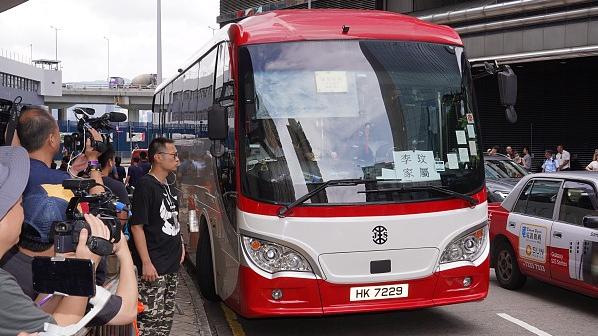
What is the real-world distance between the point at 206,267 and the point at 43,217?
485 centimetres

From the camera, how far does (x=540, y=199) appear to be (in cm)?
820

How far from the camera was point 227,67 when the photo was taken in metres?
6.69

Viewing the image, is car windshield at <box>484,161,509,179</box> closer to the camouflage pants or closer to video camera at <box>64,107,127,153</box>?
video camera at <box>64,107,127,153</box>

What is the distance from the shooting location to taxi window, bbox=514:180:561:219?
788cm

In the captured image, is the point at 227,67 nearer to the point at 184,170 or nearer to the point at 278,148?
the point at 278,148

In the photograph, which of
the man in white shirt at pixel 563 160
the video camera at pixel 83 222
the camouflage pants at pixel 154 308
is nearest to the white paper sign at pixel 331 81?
the camouflage pants at pixel 154 308

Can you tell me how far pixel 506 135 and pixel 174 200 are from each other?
24.3m

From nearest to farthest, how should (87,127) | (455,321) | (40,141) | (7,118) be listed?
(40,141)
(87,127)
(7,118)
(455,321)

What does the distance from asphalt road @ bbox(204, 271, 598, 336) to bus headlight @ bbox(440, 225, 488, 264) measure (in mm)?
941

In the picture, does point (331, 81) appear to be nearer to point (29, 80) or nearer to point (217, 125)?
point (217, 125)

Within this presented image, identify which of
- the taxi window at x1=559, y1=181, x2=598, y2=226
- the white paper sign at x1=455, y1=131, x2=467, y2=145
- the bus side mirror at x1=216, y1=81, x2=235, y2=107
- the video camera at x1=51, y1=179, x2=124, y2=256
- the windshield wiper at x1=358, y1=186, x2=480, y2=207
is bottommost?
the taxi window at x1=559, y1=181, x2=598, y2=226

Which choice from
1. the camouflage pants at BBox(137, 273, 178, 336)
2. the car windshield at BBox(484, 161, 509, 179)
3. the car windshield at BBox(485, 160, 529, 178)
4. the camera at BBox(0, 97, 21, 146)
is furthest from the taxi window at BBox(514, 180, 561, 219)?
the car windshield at BBox(485, 160, 529, 178)

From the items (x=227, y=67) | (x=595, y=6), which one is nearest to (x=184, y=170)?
(x=227, y=67)

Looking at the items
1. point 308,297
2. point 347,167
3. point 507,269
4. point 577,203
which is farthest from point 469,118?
point 507,269
